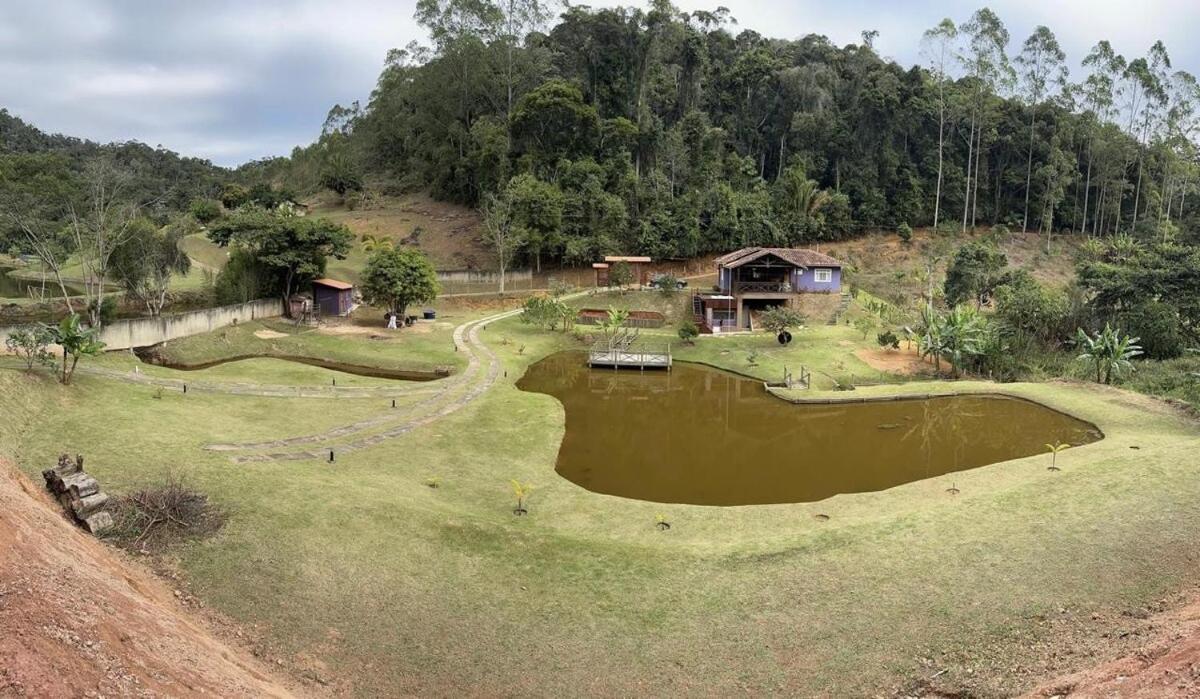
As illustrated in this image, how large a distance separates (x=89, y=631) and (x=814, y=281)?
4671 cm

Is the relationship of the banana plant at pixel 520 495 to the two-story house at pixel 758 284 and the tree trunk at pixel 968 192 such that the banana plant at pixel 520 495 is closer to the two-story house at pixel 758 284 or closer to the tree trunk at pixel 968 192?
the two-story house at pixel 758 284

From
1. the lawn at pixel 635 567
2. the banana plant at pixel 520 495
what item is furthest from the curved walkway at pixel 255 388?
the banana plant at pixel 520 495

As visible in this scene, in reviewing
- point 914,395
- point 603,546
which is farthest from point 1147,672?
point 914,395

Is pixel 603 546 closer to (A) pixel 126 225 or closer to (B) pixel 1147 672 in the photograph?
(B) pixel 1147 672

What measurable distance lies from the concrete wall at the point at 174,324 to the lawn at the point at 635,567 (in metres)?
10.6

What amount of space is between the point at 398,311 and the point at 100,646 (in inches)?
1403

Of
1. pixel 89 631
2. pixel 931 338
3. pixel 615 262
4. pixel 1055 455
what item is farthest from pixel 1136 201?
pixel 89 631

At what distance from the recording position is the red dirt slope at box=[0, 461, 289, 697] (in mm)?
6273

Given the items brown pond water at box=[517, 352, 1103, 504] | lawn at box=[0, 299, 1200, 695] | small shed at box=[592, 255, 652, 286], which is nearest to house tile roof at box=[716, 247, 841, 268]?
small shed at box=[592, 255, 652, 286]

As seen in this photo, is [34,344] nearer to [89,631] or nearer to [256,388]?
→ [256,388]

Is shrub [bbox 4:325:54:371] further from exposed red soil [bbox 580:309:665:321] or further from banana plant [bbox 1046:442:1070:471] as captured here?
banana plant [bbox 1046:442:1070:471]

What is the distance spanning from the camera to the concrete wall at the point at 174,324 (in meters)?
29.9

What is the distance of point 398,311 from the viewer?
4153 cm

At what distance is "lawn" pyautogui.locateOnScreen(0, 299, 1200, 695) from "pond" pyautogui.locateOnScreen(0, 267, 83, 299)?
3641 centimetres
